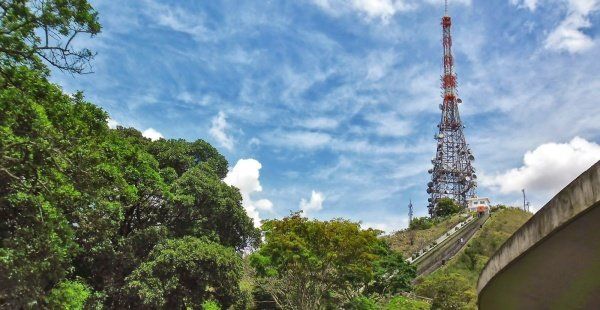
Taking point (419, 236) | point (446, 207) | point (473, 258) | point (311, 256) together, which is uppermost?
point (446, 207)

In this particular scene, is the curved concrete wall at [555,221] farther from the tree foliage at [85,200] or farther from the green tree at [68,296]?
the green tree at [68,296]

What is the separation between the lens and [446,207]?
7000cm

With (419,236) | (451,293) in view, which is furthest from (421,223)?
(451,293)

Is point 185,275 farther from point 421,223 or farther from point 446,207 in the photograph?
point 446,207

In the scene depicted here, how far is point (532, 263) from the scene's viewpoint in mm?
6430

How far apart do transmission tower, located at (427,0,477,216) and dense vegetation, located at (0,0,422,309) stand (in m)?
44.4

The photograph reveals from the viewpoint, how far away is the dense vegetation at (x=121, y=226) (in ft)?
33.1

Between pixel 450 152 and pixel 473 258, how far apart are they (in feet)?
118

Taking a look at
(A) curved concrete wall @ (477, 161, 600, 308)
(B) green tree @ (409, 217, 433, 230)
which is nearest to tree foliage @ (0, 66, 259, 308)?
(A) curved concrete wall @ (477, 161, 600, 308)

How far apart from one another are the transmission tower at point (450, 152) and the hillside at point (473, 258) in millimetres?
17594

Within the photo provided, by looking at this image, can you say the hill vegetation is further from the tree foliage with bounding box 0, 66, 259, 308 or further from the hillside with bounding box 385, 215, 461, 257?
the hillside with bounding box 385, 215, 461, 257

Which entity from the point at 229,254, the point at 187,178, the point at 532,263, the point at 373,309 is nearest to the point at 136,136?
the point at 187,178

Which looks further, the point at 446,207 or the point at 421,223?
the point at 446,207

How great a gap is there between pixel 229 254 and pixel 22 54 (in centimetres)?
1360
